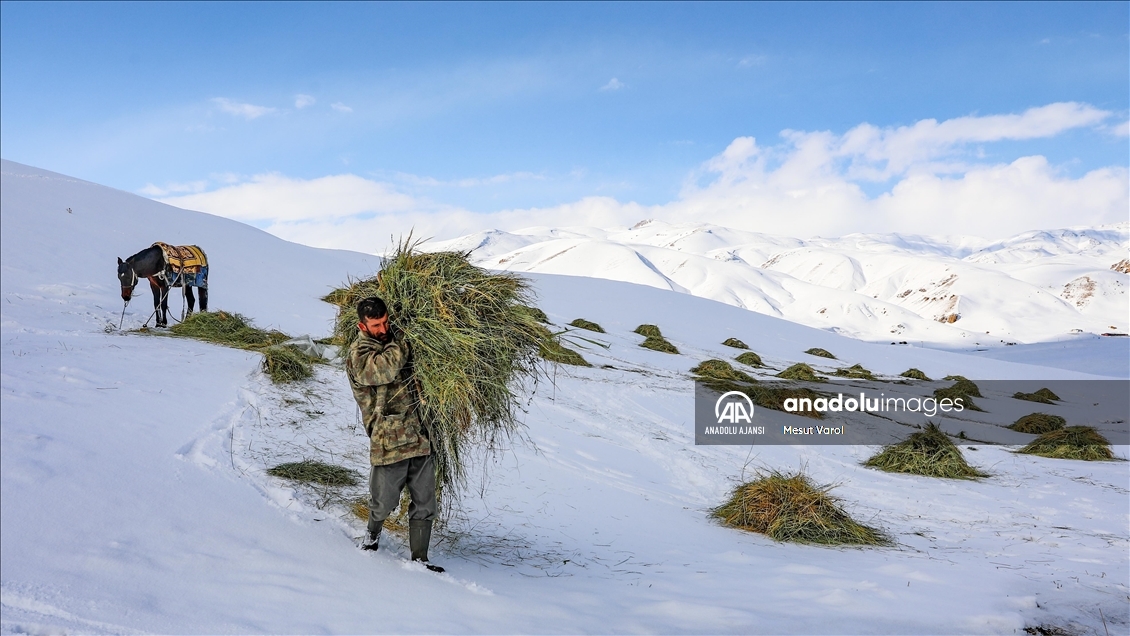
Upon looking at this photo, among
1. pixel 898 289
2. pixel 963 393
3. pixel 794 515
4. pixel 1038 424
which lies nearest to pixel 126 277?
pixel 794 515

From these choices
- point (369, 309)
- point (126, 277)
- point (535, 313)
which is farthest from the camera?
point (126, 277)

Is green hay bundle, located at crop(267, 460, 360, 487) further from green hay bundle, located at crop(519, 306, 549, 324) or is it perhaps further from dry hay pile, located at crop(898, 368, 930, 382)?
dry hay pile, located at crop(898, 368, 930, 382)

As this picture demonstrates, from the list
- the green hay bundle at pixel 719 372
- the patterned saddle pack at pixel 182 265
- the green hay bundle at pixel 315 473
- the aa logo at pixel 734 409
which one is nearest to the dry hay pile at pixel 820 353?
the green hay bundle at pixel 719 372

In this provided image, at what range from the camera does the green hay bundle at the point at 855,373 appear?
61.9 ft

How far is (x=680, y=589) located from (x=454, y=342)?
6.80ft

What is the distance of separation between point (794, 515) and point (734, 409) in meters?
6.05

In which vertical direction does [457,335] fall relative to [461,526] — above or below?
above

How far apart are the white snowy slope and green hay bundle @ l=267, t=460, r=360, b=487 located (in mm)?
176

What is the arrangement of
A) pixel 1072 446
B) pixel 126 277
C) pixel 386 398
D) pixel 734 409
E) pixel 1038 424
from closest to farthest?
pixel 386 398, pixel 126 277, pixel 1072 446, pixel 734 409, pixel 1038 424

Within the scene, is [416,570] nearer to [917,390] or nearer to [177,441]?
[177,441]

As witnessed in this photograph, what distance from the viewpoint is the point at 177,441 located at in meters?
4.23

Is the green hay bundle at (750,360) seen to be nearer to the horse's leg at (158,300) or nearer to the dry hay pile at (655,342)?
the dry hay pile at (655,342)

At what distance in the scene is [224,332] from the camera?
30.1 feet

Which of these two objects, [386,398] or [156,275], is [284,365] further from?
[386,398]
